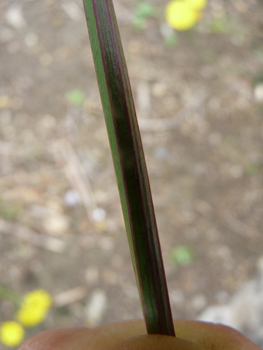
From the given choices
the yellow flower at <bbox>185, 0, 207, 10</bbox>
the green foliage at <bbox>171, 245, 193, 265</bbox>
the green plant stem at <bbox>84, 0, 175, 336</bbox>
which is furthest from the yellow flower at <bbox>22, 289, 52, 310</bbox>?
the yellow flower at <bbox>185, 0, 207, 10</bbox>

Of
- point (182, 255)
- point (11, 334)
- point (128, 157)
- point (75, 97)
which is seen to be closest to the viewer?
point (128, 157)

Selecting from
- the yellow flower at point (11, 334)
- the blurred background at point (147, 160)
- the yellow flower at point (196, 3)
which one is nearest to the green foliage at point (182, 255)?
the blurred background at point (147, 160)

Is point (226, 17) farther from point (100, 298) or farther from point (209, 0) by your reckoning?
point (100, 298)

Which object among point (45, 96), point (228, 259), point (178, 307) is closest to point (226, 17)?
point (45, 96)

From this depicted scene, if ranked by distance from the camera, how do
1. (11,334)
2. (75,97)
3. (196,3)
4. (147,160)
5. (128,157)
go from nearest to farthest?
1. (128,157)
2. (11,334)
3. (147,160)
4. (75,97)
5. (196,3)

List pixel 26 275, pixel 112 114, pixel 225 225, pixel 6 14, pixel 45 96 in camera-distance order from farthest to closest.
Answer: pixel 6 14, pixel 45 96, pixel 225 225, pixel 26 275, pixel 112 114

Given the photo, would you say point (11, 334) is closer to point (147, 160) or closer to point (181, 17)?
point (147, 160)

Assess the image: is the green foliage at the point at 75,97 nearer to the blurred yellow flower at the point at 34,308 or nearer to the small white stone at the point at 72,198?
the small white stone at the point at 72,198

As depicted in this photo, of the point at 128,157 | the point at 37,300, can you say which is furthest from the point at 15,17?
the point at 128,157
